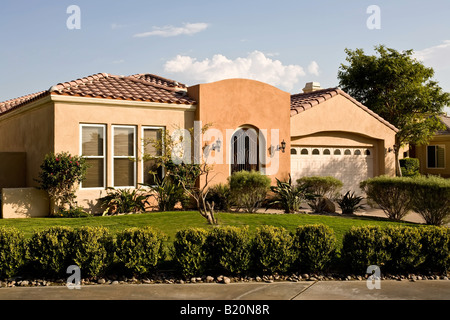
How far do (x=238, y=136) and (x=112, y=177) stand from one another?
491 centimetres

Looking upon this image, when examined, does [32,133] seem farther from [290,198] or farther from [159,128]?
[290,198]

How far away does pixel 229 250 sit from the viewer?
7.84 meters

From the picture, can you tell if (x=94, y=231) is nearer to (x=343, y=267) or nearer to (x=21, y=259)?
(x=21, y=259)

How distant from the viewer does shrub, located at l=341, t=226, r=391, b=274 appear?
26.6 feet

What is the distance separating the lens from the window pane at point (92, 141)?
14.5m

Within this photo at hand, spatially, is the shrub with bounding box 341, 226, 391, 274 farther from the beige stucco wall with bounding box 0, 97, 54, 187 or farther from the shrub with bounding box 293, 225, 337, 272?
the beige stucco wall with bounding box 0, 97, 54, 187

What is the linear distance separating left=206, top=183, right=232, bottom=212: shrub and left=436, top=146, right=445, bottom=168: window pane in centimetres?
2126

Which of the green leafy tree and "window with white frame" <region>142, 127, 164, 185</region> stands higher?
the green leafy tree

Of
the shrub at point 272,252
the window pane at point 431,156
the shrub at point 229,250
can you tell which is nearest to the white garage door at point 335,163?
the shrub at point 272,252

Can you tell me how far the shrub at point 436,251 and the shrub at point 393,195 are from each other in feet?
15.8

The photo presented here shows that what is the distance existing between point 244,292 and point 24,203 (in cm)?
951

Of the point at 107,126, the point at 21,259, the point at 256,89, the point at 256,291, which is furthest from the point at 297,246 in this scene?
the point at 256,89

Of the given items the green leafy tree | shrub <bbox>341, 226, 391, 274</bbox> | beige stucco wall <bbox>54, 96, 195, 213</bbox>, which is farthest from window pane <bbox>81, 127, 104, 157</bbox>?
the green leafy tree

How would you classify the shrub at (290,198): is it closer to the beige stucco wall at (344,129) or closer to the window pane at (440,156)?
the beige stucco wall at (344,129)
